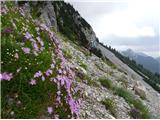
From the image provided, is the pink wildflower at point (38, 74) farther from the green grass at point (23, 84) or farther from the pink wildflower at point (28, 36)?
the pink wildflower at point (28, 36)

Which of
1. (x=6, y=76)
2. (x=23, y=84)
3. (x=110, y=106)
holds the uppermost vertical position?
(x=6, y=76)

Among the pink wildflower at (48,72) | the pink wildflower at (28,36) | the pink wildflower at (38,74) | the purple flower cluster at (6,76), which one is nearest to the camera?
the purple flower cluster at (6,76)

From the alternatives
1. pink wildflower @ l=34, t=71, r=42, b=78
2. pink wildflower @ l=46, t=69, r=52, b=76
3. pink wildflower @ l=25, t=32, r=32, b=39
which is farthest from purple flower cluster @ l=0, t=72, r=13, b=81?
Answer: pink wildflower @ l=25, t=32, r=32, b=39

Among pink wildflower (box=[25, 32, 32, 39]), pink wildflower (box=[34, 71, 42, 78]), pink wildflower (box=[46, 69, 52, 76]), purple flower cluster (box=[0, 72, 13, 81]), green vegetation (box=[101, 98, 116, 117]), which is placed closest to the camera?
purple flower cluster (box=[0, 72, 13, 81])

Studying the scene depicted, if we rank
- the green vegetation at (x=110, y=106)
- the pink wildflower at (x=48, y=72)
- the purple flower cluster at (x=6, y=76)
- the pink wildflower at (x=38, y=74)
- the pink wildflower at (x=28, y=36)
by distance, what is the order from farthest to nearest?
the green vegetation at (x=110, y=106) → the pink wildflower at (x=28, y=36) → the pink wildflower at (x=48, y=72) → the pink wildflower at (x=38, y=74) → the purple flower cluster at (x=6, y=76)

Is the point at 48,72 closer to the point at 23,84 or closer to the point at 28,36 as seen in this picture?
the point at 23,84

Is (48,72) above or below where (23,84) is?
above

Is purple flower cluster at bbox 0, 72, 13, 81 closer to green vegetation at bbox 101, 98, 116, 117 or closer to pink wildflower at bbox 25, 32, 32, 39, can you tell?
pink wildflower at bbox 25, 32, 32, 39

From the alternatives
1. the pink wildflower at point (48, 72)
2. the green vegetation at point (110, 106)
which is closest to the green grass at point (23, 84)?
the pink wildflower at point (48, 72)

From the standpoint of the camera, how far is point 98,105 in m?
13.5

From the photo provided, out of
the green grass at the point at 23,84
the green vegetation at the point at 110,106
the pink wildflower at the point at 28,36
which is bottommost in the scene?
the green vegetation at the point at 110,106

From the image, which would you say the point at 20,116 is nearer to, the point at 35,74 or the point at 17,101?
the point at 17,101

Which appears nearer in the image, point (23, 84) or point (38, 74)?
point (23, 84)

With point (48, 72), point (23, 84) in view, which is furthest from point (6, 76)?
point (48, 72)
